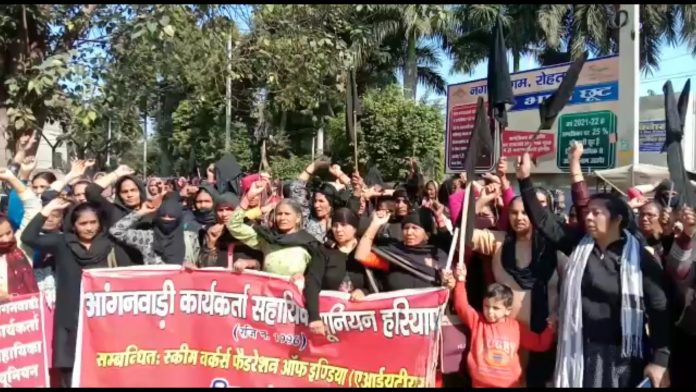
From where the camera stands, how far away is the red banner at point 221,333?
4.29 meters

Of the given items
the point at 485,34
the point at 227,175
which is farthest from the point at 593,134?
the point at 485,34

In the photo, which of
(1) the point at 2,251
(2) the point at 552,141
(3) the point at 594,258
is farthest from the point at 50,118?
(2) the point at 552,141

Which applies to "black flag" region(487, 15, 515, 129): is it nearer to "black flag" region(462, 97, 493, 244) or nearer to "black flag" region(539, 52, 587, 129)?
"black flag" region(462, 97, 493, 244)

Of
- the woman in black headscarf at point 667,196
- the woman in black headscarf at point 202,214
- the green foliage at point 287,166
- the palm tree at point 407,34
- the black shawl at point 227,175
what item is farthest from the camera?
the palm tree at point 407,34

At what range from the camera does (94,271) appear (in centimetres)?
454

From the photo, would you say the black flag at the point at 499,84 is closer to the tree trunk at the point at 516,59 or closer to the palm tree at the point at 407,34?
the palm tree at the point at 407,34

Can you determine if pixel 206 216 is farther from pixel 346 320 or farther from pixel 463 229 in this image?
pixel 463 229

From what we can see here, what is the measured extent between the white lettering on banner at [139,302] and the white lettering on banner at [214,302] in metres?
0.09

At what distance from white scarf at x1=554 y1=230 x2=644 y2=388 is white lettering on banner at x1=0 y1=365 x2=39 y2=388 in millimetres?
3264

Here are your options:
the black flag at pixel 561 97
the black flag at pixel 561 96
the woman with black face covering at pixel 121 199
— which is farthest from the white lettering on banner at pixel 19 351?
the black flag at pixel 561 96

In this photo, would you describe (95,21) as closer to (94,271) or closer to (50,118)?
(50,118)

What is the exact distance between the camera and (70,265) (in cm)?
455

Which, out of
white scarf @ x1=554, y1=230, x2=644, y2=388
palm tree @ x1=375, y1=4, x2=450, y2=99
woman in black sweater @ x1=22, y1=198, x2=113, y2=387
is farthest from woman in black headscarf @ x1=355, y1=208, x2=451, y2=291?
palm tree @ x1=375, y1=4, x2=450, y2=99

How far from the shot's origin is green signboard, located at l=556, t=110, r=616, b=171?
15156mm
